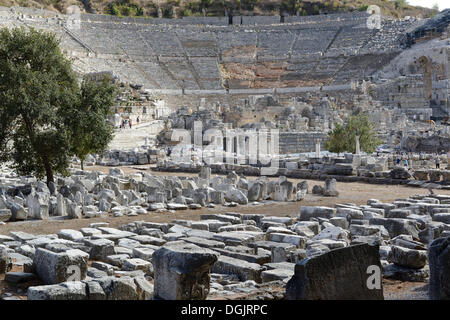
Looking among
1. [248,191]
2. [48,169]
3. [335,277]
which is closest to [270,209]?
[248,191]

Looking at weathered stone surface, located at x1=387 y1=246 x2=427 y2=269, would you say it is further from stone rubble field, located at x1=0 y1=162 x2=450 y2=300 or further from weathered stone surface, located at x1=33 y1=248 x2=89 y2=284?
weathered stone surface, located at x1=33 y1=248 x2=89 y2=284

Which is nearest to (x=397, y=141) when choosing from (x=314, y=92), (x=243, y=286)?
(x=314, y=92)

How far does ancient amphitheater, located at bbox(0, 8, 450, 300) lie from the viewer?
591cm

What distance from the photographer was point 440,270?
5.48 m

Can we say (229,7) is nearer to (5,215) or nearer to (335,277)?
(5,215)

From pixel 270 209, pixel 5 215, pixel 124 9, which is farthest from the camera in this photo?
pixel 124 9

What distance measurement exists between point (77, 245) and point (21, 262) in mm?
967

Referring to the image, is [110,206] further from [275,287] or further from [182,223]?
[275,287]

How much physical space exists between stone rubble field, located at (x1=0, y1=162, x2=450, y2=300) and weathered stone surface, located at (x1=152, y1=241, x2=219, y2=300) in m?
0.01

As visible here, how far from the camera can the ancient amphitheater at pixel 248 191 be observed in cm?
591

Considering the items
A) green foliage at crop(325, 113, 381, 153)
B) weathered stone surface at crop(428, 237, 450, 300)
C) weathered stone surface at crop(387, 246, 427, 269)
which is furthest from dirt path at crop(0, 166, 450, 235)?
green foliage at crop(325, 113, 381, 153)

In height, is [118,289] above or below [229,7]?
below

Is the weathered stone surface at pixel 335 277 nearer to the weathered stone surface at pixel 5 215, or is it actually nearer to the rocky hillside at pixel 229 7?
the weathered stone surface at pixel 5 215

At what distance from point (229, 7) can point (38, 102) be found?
67.0m
